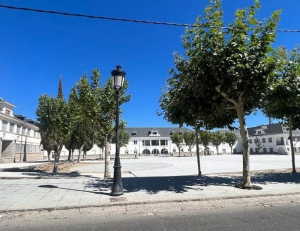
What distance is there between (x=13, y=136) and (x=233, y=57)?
36.5 m

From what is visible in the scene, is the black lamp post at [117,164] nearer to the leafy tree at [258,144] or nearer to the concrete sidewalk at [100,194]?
the concrete sidewalk at [100,194]

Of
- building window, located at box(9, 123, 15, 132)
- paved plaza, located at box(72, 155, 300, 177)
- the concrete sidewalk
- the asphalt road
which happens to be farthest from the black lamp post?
building window, located at box(9, 123, 15, 132)

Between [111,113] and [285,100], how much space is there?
30.9 feet

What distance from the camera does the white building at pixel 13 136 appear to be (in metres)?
33.0

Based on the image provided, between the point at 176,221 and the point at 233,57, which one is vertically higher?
the point at 233,57

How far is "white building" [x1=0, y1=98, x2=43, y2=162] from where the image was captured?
33.0 metres

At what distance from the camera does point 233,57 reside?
8125 mm

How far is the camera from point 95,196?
26.1ft

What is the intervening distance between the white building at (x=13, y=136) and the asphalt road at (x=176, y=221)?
1218 inches

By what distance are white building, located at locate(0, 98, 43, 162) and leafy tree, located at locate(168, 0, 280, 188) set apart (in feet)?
102

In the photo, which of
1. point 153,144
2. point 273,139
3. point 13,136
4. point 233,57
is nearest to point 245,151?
point 233,57

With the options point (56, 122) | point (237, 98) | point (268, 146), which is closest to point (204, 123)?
point (237, 98)

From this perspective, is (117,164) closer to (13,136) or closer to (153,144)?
(13,136)

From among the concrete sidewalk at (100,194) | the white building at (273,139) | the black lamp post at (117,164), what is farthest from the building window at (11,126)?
the white building at (273,139)
